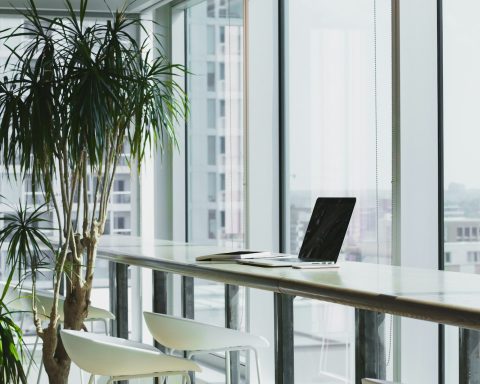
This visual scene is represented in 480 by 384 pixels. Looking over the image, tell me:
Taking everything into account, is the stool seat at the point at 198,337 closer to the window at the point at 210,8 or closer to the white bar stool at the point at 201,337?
the white bar stool at the point at 201,337

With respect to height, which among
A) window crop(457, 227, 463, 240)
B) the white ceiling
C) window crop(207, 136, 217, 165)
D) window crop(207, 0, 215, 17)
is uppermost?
the white ceiling

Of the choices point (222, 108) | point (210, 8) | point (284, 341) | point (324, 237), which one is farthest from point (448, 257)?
point (210, 8)

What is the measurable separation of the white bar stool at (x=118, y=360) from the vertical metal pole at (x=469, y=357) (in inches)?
36.5

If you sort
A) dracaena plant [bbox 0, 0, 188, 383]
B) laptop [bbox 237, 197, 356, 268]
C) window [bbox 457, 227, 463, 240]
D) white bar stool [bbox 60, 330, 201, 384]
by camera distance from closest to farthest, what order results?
white bar stool [bbox 60, 330, 201, 384] → laptop [bbox 237, 197, 356, 268] → dracaena plant [bbox 0, 0, 188, 383] → window [bbox 457, 227, 463, 240]

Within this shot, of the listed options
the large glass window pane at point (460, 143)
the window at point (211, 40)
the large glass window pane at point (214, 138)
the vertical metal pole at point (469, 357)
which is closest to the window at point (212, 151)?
the large glass window pane at point (214, 138)

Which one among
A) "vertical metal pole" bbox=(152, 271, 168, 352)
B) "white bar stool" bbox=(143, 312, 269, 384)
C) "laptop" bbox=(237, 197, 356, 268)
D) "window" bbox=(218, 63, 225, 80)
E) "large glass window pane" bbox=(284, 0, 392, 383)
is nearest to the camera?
"laptop" bbox=(237, 197, 356, 268)

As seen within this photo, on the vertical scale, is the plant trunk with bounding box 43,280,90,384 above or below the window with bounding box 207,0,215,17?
below

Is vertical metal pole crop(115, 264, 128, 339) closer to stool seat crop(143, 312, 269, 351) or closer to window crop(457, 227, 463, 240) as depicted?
stool seat crop(143, 312, 269, 351)

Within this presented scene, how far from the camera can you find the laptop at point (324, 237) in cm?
288

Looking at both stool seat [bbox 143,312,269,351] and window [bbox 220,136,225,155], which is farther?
window [bbox 220,136,225,155]

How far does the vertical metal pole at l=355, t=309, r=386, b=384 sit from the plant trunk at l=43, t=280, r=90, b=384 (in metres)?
1.54

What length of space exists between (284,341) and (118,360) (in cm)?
51

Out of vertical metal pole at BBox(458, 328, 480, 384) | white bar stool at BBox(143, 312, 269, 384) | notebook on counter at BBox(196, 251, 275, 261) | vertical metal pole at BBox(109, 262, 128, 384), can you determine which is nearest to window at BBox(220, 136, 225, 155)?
vertical metal pole at BBox(109, 262, 128, 384)

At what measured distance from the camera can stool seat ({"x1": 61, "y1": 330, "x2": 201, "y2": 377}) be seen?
2623mm
